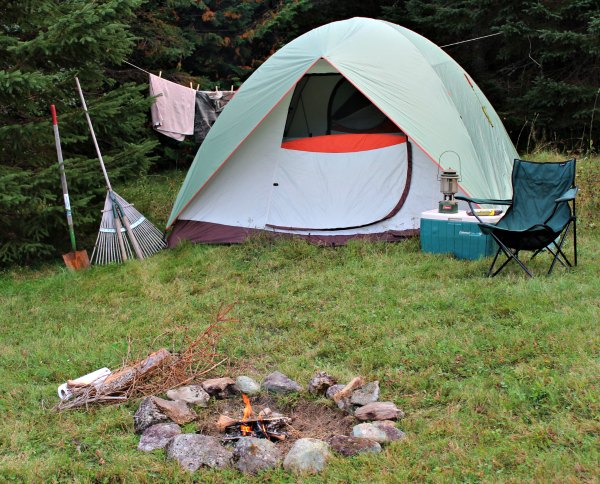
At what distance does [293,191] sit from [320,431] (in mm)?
3913

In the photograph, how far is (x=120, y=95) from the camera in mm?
7516

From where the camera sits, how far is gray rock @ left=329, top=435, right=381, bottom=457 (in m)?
3.02

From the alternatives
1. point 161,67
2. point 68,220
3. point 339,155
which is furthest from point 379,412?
point 161,67

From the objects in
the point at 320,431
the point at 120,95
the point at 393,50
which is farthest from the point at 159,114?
the point at 320,431

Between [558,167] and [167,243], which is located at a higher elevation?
[558,167]

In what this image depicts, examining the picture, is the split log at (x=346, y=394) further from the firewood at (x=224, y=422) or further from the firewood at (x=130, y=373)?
the firewood at (x=130, y=373)

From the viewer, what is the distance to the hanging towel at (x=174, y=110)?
999 cm

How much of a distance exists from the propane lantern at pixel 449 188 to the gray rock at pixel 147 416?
3.47m

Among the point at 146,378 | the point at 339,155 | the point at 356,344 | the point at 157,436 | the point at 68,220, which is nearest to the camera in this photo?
the point at 157,436

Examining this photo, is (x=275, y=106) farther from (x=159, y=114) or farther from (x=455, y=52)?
(x=455, y=52)

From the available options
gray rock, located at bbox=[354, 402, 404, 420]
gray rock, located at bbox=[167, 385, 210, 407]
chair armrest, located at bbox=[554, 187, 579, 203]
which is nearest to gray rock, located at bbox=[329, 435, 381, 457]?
gray rock, located at bbox=[354, 402, 404, 420]

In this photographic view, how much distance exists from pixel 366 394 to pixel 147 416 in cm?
112

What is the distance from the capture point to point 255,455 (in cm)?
300

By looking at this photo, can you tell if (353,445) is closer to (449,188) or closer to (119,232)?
(449,188)
